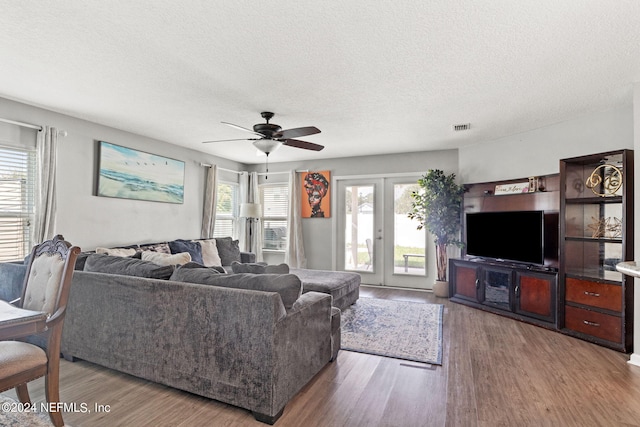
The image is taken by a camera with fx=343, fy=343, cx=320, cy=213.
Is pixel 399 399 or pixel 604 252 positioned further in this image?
pixel 604 252

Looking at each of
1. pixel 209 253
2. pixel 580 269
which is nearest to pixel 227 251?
pixel 209 253

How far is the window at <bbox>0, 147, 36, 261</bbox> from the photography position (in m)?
3.66

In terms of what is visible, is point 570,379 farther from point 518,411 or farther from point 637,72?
point 637,72

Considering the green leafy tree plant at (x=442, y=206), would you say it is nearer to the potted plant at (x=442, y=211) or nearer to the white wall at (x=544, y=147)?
the potted plant at (x=442, y=211)

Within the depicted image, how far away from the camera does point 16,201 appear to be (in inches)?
148

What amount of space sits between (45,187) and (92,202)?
0.62 meters

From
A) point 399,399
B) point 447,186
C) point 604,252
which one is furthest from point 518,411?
point 447,186

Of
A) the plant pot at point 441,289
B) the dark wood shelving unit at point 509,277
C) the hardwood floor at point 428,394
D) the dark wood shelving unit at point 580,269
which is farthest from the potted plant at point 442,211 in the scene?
the hardwood floor at point 428,394

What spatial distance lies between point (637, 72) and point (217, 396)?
4206 millimetres

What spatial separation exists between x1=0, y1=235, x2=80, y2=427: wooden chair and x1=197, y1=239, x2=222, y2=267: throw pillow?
121 inches

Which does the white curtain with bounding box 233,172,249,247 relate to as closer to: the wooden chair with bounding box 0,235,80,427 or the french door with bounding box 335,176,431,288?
the french door with bounding box 335,176,431,288

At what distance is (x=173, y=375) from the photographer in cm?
242

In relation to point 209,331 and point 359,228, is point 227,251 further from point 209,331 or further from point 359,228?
point 209,331

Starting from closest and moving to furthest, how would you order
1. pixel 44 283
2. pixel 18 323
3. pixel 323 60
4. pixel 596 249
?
pixel 18 323, pixel 44 283, pixel 323 60, pixel 596 249
